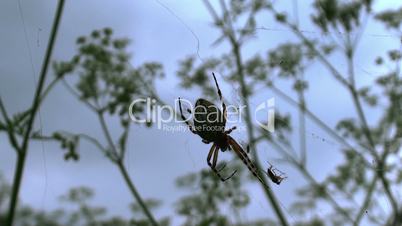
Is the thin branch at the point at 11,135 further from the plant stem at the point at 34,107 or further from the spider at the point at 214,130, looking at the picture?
the spider at the point at 214,130

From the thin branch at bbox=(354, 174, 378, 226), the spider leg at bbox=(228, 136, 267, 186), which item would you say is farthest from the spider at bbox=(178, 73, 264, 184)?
the thin branch at bbox=(354, 174, 378, 226)

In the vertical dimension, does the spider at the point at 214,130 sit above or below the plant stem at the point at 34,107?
below

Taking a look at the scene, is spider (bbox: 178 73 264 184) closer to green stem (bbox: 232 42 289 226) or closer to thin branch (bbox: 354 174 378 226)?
green stem (bbox: 232 42 289 226)

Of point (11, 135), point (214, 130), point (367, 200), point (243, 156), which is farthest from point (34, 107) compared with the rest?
point (367, 200)

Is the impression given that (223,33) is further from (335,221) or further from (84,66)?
(335,221)

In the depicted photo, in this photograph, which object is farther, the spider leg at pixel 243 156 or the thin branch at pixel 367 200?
the thin branch at pixel 367 200

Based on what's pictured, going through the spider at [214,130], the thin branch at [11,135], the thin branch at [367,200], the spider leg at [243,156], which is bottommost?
the thin branch at [367,200]

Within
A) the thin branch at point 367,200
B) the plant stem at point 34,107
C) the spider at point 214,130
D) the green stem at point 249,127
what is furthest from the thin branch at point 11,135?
the thin branch at point 367,200

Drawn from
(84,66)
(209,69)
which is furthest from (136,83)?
(209,69)
